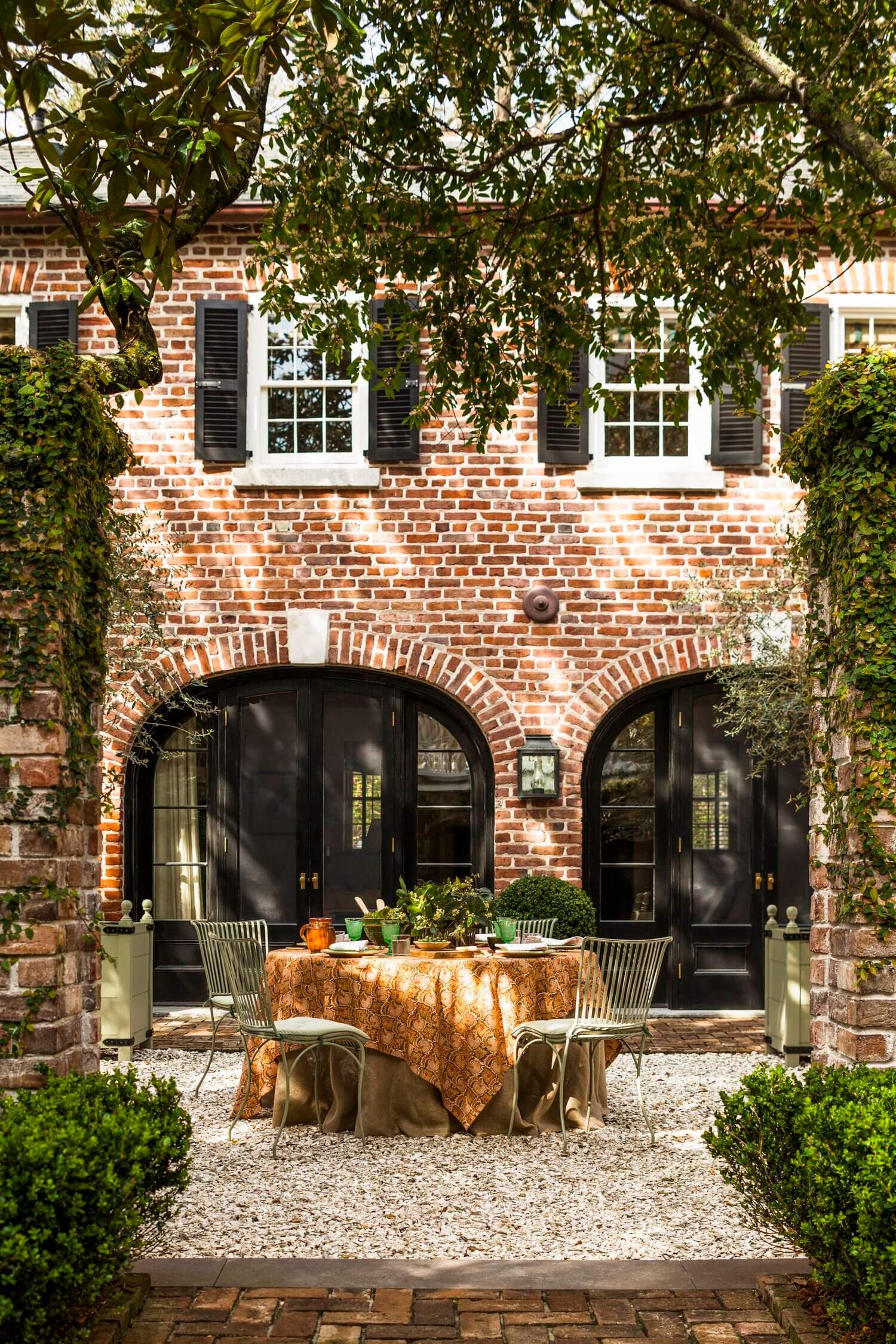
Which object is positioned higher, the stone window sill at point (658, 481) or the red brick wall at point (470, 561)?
the stone window sill at point (658, 481)

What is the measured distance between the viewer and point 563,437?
9.88m

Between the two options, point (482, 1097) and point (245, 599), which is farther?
point (245, 599)

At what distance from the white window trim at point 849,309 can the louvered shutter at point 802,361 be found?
0.04 m

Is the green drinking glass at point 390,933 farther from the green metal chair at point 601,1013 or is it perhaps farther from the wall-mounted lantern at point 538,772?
the wall-mounted lantern at point 538,772

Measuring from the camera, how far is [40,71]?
152 inches

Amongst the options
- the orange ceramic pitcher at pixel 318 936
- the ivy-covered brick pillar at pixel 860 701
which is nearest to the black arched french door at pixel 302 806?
the orange ceramic pitcher at pixel 318 936

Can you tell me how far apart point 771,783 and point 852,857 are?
601 centimetres

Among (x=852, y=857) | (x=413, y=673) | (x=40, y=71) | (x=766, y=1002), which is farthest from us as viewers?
(x=413, y=673)

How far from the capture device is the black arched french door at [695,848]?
10039 millimetres

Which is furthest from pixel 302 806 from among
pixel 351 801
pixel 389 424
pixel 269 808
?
pixel 389 424

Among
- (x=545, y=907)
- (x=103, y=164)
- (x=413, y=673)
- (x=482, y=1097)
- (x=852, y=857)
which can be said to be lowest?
(x=482, y=1097)

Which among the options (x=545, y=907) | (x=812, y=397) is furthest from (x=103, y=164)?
(x=545, y=907)

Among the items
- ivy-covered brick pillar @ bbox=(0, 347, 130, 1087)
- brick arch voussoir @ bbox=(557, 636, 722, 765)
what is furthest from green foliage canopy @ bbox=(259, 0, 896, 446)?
brick arch voussoir @ bbox=(557, 636, 722, 765)

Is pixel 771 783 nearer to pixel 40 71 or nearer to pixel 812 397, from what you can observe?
pixel 812 397
